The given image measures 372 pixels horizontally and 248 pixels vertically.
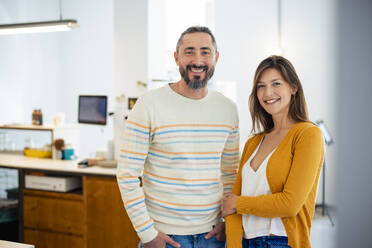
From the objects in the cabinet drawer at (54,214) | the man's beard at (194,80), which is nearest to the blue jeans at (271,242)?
the man's beard at (194,80)

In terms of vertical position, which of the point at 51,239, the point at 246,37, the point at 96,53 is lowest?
the point at 51,239

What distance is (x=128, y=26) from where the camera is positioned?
125 inches

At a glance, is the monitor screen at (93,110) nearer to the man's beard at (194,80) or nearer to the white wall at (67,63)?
the man's beard at (194,80)

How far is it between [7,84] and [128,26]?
2.71m

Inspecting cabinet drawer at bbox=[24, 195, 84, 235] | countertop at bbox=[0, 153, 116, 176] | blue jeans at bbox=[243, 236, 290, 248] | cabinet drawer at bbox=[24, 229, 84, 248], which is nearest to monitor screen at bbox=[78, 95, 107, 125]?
countertop at bbox=[0, 153, 116, 176]

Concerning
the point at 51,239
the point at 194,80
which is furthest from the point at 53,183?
the point at 194,80

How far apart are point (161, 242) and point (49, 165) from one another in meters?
1.99

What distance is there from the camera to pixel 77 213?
2.81 m

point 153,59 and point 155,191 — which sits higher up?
point 153,59

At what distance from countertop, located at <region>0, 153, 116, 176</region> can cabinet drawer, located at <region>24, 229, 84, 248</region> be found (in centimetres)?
57

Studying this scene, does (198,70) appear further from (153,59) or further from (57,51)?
(57,51)

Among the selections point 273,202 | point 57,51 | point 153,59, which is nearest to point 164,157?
point 273,202

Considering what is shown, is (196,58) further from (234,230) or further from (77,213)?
(77,213)

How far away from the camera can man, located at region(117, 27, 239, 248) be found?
1442 millimetres
